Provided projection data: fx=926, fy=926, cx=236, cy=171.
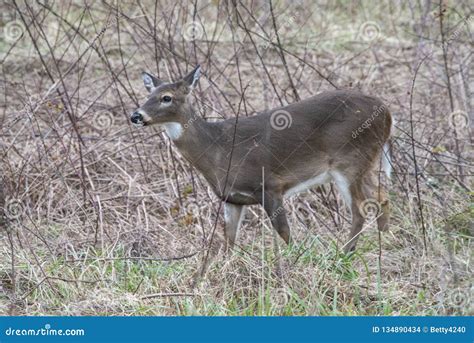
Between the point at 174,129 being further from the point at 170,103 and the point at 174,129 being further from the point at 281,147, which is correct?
the point at 281,147

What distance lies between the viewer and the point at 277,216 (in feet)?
22.7

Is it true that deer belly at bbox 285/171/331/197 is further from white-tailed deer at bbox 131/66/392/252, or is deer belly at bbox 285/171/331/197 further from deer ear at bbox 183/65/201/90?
deer ear at bbox 183/65/201/90

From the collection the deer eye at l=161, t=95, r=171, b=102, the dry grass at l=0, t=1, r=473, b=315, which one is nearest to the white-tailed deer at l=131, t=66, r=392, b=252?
the deer eye at l=161, t=95, r=171, b=102

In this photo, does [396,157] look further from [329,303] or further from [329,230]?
[329,303]

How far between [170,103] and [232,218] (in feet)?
3.42

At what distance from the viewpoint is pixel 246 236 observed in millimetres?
7648

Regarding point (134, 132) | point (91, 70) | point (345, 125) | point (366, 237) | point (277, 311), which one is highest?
point (91, 70)

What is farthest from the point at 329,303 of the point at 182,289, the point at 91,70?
the point at 91,70

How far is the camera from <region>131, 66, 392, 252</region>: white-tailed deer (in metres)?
7.00

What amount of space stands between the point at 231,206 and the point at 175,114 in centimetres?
86

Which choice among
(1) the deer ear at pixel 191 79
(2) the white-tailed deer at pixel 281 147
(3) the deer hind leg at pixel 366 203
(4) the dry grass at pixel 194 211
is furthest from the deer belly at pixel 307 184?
(1) the deer ear at pixel 191 79

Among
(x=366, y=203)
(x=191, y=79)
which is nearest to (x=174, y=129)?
(x=191, y=79)

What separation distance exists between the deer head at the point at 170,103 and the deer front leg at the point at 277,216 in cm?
90

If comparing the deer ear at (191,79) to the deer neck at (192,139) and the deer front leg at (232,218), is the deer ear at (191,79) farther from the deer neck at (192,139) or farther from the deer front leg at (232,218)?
the deer front leg at (232,218)
